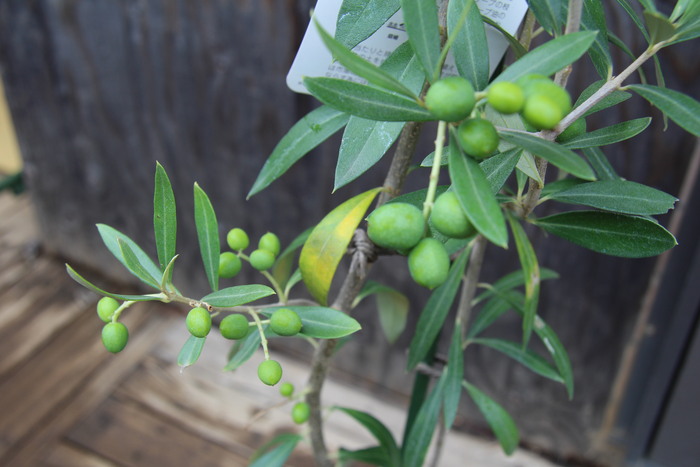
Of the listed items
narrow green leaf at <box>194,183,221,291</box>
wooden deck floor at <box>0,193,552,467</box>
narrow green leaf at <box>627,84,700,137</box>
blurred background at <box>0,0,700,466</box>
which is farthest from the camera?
wooden deck floor at <box>0,193,552,467</box>

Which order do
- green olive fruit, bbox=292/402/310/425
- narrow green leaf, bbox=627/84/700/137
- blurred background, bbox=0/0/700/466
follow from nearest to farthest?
narrow green leaf, bbox=627/84/700/137
green olive fruit, bbox=292/402/310/425
blurred background, bbox=0/0/700/466

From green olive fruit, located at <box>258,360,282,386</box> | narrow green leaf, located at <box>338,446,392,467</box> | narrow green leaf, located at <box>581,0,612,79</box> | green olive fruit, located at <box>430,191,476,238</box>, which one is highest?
narrow green leaf, located at <box>581,0,612,79</box>

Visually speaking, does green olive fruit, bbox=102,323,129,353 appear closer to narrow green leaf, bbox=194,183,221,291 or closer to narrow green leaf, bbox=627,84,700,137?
narrow green leaf, bbox=194,183,221,291

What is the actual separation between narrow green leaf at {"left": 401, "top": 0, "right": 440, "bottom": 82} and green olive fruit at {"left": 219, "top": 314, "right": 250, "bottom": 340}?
22cm

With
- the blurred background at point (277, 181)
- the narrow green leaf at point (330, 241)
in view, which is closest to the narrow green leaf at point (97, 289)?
the narrow green leaf at point (330, 241)

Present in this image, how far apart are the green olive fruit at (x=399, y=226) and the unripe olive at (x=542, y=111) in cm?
9

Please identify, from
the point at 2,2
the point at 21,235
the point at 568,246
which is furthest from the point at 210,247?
the point at 21,235

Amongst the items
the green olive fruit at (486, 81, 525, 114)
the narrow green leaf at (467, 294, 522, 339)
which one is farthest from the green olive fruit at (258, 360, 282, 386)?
the narrow green leaf at (467, 294, 522, 339)

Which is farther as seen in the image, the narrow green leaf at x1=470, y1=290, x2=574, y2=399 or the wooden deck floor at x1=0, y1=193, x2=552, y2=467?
the wooden deck floor at x1=0, y1=193, x2=552, y2=467

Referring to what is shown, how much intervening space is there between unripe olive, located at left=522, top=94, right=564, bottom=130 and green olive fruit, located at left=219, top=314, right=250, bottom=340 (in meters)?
0.25

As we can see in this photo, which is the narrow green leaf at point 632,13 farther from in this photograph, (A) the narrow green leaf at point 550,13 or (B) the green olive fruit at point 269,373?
(B) the green olive fruit at point 269,373

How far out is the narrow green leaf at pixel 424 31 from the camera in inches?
15.1

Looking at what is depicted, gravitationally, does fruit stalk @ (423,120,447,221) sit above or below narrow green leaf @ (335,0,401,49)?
below

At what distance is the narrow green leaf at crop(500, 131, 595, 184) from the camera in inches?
14.0
